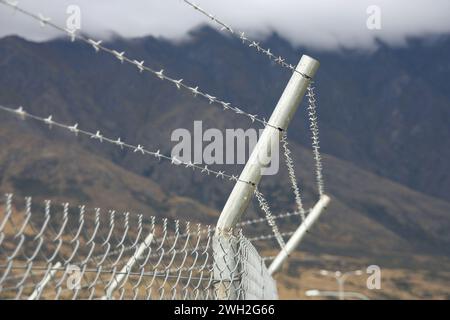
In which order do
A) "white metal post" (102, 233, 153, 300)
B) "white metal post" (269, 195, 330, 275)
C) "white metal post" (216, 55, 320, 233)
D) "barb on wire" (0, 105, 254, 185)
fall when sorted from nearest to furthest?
"barb on wire" (0, 105, 254, 185)
"white metal post" (102, 233, 153, 300)
"white metal post" (216, 55, 320, 233)
"white metal post" (269, 195, 330, 275)

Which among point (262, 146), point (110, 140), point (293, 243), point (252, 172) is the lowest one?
point (110, 140)

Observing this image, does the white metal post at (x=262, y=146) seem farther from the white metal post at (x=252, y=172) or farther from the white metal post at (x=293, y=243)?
the white metal post at (x=293, y=243)

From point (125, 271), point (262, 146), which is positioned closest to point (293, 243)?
point (262, 146)

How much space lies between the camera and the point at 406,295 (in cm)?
18625

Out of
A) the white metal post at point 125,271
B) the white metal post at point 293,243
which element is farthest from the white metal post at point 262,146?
the white metal post at point 293,243

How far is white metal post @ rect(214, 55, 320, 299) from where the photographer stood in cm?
621

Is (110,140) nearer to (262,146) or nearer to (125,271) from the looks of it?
(125,271)

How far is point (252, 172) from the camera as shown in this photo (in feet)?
20.8

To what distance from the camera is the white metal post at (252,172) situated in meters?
6.21

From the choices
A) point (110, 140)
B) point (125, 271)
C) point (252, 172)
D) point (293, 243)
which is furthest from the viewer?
point (293, 243)

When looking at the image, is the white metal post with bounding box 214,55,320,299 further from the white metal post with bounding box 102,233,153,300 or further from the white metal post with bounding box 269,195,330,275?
the white metal post with bounding box 269,195,330,275

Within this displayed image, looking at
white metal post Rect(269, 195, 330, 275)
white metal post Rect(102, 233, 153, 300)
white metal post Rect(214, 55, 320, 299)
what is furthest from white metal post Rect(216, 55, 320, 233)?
white metal post Rect(269, 195, 330, 275)
